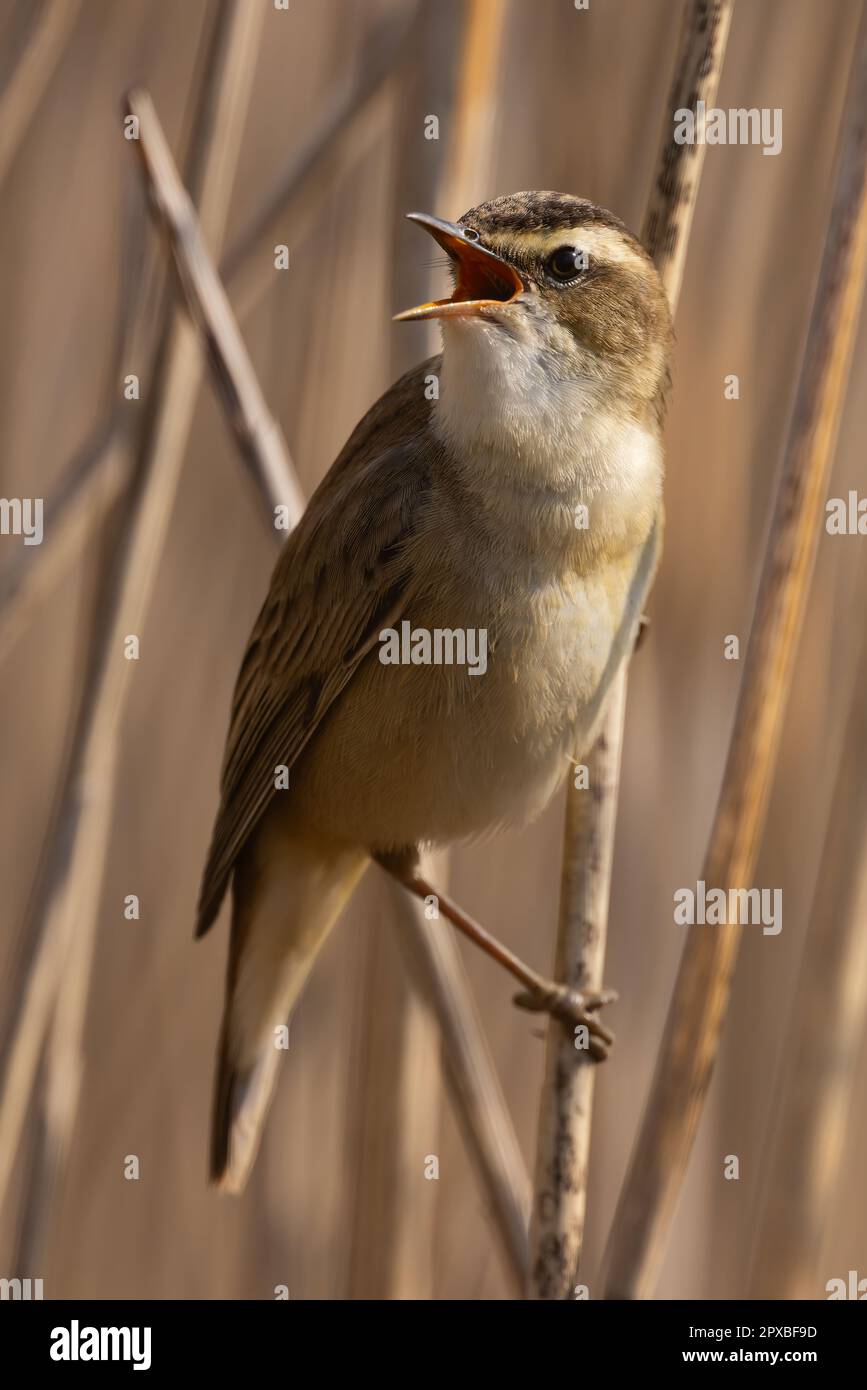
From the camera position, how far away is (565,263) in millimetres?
2715

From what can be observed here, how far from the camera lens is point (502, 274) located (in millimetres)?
2736

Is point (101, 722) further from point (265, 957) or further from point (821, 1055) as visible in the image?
point (821, 1055)

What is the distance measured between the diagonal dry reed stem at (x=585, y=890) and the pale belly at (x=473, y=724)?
0.15 m

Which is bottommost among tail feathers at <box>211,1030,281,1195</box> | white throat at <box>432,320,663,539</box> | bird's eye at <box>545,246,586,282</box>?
tail feathers at <box>211,1030,281,1195</box>

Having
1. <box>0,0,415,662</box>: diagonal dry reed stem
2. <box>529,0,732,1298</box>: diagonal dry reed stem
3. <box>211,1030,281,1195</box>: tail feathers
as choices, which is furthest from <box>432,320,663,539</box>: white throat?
<box>211,1030,281,1195</box>: tail feathers

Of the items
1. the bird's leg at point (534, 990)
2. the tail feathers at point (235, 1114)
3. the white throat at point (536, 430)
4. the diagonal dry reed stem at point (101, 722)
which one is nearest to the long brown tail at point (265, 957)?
the tail feathers at point (235, 1114)

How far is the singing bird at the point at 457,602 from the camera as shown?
8.96 ft

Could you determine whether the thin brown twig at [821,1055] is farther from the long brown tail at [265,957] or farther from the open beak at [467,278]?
the open beak at [467,278]

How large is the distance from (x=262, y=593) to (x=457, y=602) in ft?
4.50

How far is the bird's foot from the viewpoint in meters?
2.92

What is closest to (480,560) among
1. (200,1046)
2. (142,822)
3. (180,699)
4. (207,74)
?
(207,74)

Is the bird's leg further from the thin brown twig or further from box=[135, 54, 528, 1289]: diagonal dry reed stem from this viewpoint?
the thin brown twig

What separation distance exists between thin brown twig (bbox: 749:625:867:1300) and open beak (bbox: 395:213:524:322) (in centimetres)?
120

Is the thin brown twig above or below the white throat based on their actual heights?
below
